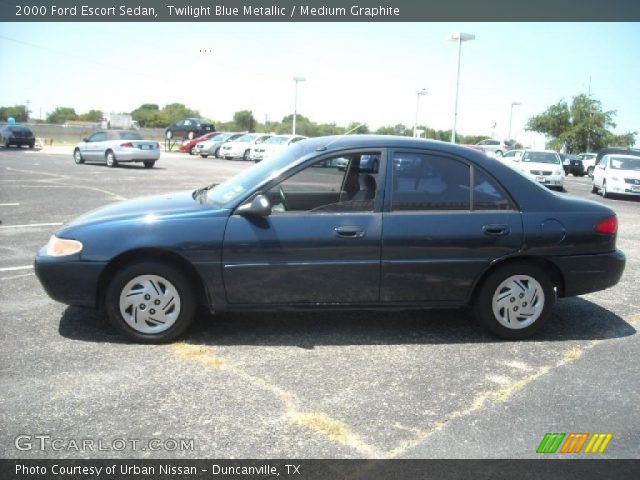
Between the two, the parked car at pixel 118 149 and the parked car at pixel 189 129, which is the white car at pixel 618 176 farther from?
the parked car at pixel 189 129

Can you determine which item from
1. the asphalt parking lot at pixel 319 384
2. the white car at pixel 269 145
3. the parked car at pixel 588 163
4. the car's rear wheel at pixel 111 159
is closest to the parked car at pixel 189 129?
the white car at pixel 269 145

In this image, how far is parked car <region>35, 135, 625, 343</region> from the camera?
4426mm

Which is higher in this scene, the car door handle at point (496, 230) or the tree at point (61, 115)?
the tree at point (61, 115)

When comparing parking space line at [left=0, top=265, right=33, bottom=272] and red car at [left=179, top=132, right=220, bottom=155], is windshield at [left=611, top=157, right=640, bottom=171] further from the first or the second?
red car at [left=179, top=132, right=220, bottom=155]

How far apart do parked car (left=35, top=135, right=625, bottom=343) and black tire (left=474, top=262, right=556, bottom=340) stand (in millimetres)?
10

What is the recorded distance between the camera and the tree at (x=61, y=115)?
339ft

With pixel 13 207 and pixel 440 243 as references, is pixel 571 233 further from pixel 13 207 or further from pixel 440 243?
pixel 13 207

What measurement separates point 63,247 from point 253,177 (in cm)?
153

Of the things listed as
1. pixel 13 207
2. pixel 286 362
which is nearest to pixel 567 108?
pixel 13 207

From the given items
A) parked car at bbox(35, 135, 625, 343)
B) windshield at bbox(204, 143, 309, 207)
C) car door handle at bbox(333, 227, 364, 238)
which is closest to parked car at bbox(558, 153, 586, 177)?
parked car at bbox(35, 135, 625, 343)

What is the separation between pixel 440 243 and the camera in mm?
4586

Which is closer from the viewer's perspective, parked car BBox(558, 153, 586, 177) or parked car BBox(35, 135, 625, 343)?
parked car BBox(35, 135, 625, 343)

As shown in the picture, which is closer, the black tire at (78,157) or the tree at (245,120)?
the black tire at (78,157)

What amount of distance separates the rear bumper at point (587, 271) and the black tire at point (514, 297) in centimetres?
16
